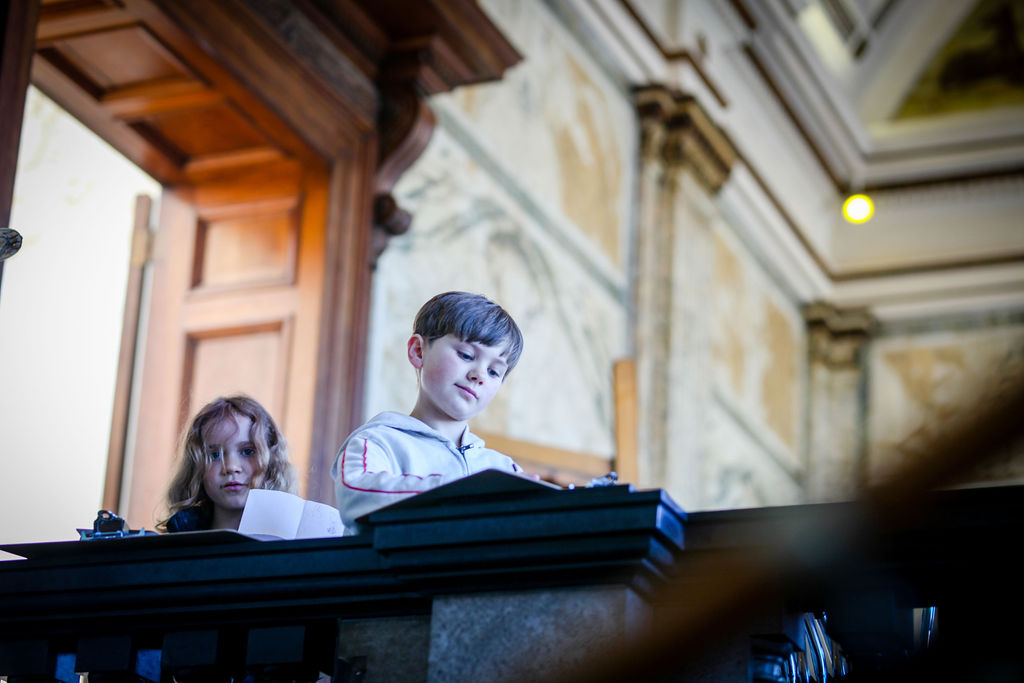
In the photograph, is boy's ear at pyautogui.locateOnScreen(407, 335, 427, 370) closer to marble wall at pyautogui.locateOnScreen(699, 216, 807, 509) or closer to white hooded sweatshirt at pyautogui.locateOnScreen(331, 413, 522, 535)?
white hooded sweatshirt at pyautogui.locateOnScreen(331, 413, 522, 535)

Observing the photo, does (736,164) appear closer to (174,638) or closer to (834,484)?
(174,638)

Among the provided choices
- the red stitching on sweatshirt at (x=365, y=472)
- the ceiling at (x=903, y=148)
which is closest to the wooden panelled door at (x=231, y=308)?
the red stitching on sweatshirt at (x=365, y=472)

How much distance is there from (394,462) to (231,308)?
385cm

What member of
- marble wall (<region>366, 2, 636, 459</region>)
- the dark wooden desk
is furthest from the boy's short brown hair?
marble wall (<region>366, 2, 636, 459</region>)

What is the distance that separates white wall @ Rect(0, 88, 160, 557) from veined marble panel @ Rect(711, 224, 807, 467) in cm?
552

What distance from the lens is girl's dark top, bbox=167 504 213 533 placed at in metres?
3.59

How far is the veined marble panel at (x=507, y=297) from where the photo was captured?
7.01 meters

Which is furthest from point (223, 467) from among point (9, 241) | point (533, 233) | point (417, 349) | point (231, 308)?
point (533, 233)

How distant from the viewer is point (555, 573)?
214 centimetres

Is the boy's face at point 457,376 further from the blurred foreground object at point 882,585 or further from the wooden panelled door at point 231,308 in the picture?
the wooden panelled door at point 231,308

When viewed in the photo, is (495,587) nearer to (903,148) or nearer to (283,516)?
(283,516)

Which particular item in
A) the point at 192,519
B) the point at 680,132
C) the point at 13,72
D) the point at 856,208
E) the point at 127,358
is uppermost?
the point at 680,132

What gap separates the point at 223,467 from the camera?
3.69 metres

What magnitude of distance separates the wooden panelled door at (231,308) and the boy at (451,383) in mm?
3188
